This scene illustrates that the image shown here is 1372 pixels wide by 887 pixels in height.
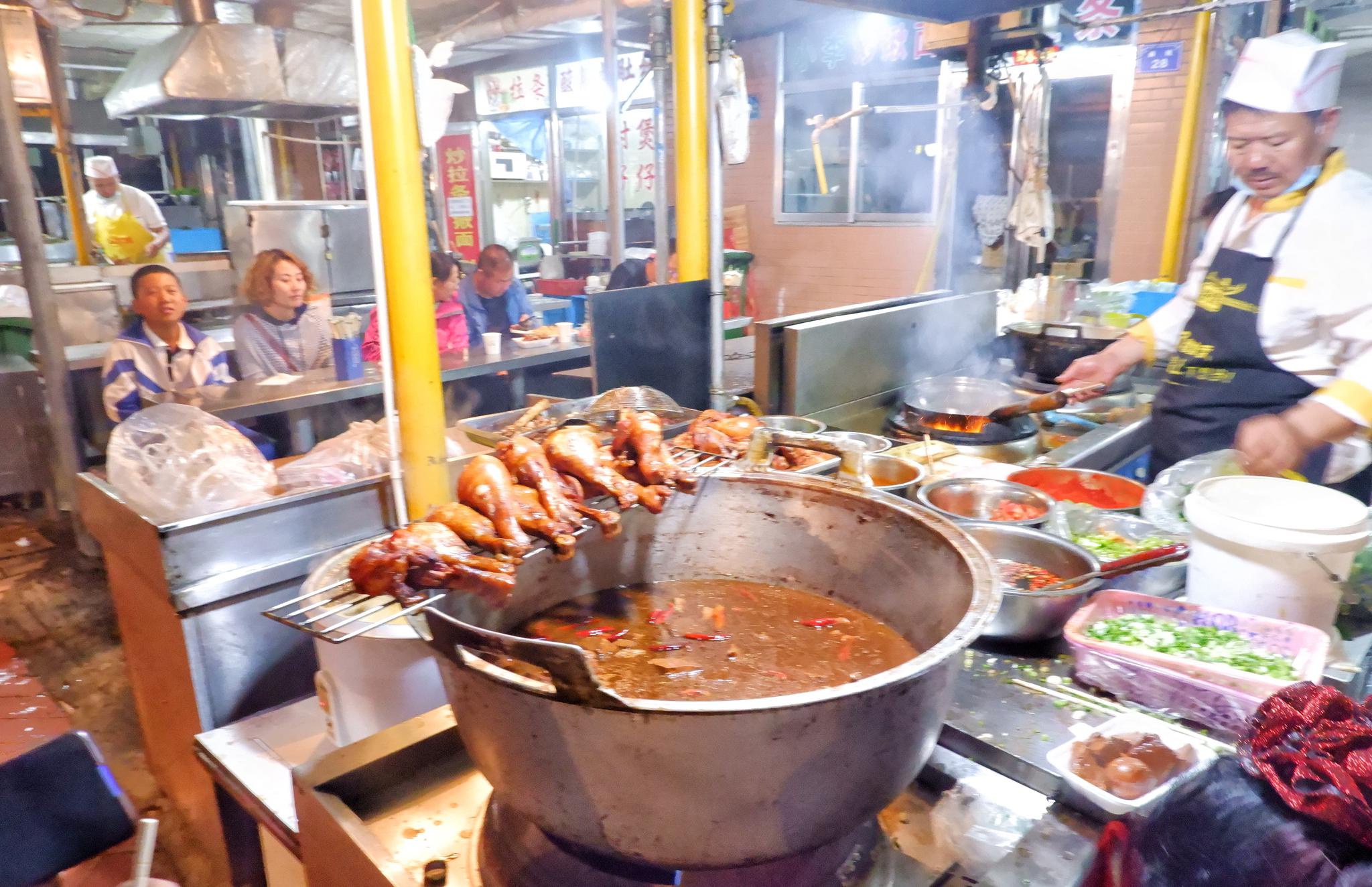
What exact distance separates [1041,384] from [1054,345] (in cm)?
18

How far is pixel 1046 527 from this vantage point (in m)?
2.17

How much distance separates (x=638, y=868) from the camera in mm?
1072

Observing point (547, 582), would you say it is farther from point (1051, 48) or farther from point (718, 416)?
point (1051, 48)

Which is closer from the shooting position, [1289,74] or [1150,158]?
[1289,74]

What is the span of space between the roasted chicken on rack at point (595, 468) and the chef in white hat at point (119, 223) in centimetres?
834

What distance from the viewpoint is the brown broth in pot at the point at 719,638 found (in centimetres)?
128

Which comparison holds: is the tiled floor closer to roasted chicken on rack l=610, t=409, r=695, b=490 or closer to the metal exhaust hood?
roasted chicken on rack l=610, t=409, r=695, b=490

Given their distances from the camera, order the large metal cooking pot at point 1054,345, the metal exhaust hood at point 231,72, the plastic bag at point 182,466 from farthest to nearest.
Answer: the metal exhaust hood at point 231,72 < the large metal cooking pot at point 1054,345 < the plastic bag at point 182,466

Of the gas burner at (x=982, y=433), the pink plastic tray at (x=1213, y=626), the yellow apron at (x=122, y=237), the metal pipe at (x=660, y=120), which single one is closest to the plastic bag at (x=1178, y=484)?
the pink plastic tray at (x=1213, y=626)

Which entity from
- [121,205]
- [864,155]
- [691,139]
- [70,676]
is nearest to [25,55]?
[121,205]

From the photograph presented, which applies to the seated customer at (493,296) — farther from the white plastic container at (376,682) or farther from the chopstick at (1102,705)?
the chopstick at (1102,705)

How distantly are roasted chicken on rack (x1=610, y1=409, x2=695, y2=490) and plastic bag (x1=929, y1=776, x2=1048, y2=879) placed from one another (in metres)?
0.67

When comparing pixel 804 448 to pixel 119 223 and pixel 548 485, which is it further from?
pixel 119 223

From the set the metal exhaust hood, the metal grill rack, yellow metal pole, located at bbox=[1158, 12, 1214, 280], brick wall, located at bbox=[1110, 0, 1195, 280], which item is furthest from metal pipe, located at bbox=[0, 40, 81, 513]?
brick wall, located at bbox=[1110, 0, 1195, 280]
